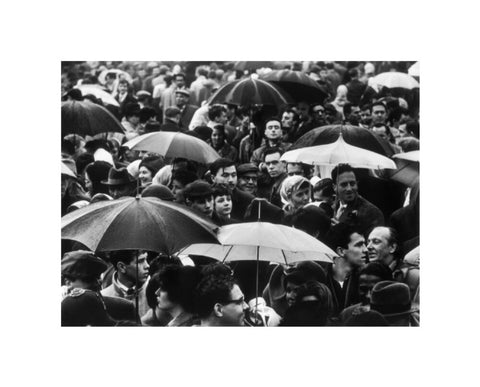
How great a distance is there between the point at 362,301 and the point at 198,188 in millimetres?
2125

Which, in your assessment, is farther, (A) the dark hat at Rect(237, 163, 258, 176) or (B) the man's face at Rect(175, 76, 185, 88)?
(B) the man's face at Rect(175, 76, 185, 88)

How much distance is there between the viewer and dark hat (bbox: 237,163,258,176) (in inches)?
339

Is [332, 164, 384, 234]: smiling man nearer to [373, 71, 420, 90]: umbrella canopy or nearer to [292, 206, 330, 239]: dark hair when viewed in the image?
[292, 206, 330, 239]: dark hair

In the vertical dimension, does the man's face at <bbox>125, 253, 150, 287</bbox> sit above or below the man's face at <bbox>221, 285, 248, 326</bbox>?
above

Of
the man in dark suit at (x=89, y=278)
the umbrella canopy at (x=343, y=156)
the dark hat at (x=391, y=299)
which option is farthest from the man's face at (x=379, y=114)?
the man in dark suit at (x=89, y=278)

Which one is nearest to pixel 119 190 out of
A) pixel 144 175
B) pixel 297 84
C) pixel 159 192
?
pixel 144 175

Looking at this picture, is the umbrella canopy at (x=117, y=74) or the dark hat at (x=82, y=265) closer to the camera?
the dark hat at (x=82, y=265)

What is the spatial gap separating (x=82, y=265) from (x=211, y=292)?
55.4 inches

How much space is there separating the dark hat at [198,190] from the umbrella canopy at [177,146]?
0.81 ft

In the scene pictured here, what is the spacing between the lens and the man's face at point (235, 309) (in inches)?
330

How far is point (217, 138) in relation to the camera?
8703 mm

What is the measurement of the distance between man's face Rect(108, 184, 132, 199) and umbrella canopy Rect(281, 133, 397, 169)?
1885 millimetres

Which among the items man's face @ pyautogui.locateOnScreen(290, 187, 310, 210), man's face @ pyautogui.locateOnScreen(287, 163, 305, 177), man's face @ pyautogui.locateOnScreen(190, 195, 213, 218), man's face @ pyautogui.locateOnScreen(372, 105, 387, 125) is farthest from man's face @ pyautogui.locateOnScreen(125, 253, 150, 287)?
man's face @ pyautogui.locateOnScreen(372, 105, 387, 125)

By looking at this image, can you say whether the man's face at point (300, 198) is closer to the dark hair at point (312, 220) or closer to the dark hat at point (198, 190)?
the dark hair at point (312, 220)
